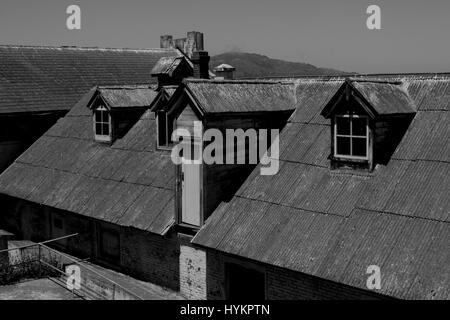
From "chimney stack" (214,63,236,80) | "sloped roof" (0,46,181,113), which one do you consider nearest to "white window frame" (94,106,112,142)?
"chimney stack" (214,63,236,80)

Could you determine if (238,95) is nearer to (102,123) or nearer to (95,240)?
(95,240)

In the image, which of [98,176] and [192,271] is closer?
[192,271]

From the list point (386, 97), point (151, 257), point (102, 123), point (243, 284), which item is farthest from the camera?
point (102, 123)

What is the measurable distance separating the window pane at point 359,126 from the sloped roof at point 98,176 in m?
5.34

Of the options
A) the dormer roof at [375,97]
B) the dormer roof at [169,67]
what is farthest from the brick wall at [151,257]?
the dormer roof at [169,67]

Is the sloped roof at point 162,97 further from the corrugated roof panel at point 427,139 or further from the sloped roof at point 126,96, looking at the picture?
the corrugated roof panel at point 427,139

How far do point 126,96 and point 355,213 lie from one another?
10926 mm

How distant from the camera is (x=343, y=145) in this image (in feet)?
44.3

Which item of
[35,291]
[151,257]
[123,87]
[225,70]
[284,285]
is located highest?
[225,70]

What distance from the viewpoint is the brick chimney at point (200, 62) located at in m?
20.2

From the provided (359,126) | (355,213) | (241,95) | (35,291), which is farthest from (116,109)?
(355,213)

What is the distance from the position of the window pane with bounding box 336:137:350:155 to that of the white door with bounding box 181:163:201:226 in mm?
3526

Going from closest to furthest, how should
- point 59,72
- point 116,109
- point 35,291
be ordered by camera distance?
point 35,291 → point 116,109 → point 59,72
